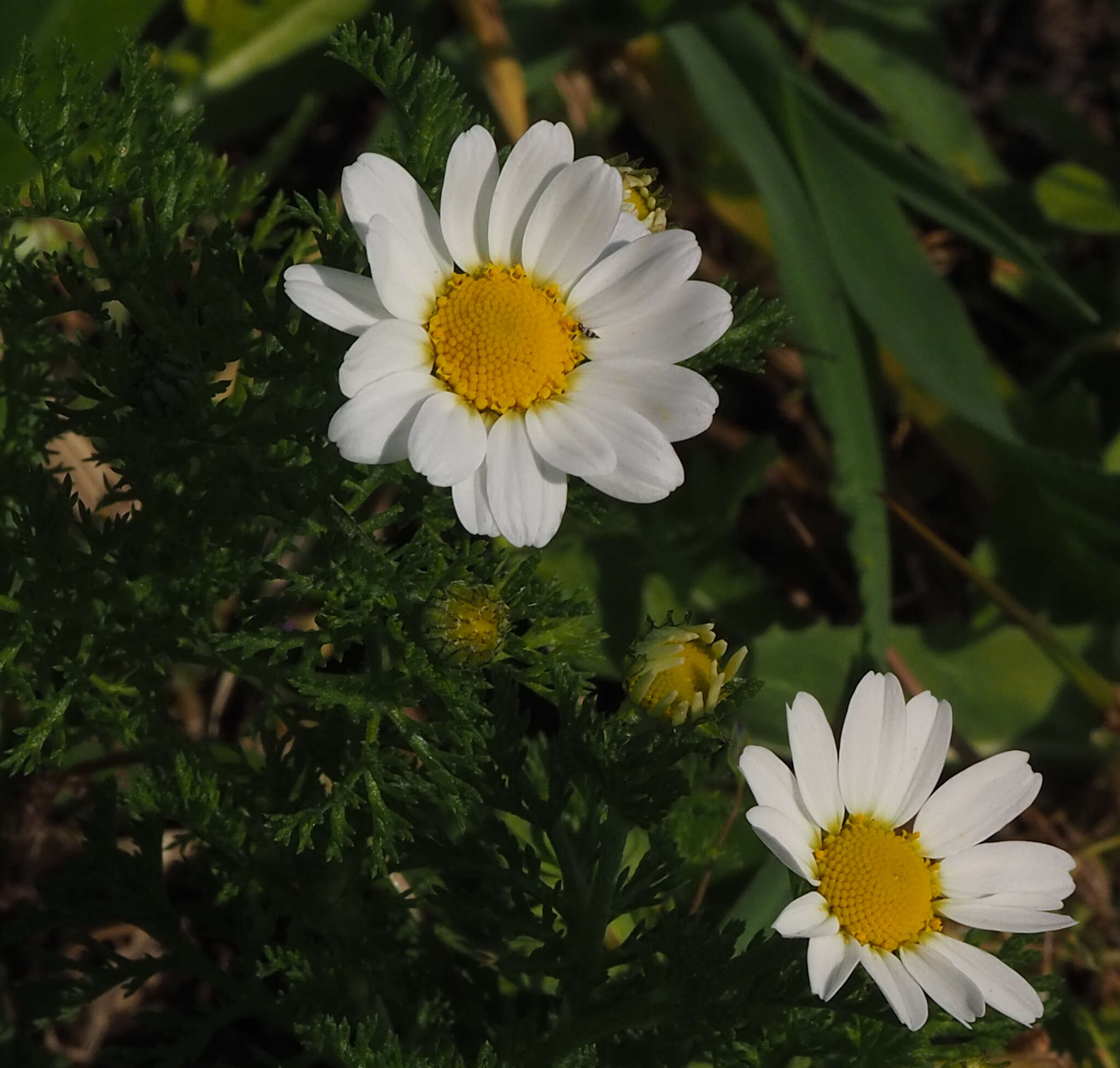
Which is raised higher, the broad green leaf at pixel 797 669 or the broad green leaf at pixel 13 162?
the broad green leaf at pixel 13 162

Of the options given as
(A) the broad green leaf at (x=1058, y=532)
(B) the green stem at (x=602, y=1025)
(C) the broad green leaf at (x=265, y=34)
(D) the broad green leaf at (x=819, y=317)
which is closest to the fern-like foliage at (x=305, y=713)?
(B) the green stem at (x=602, y=1025)

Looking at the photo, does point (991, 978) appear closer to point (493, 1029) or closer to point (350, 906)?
point (493, 1029)

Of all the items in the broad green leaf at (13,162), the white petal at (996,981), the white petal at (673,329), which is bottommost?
the white petal at (996,981)

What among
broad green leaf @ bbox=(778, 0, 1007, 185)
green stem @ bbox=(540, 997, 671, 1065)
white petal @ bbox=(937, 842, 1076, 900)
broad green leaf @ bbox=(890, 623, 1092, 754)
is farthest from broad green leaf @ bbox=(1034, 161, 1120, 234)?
green stem @ bbox=(540, 997, 671, 1065)

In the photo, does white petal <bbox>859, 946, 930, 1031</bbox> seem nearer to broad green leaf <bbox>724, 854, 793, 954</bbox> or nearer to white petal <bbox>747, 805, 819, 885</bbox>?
white petal <bbox>747, 805, 819, 885</bbox>

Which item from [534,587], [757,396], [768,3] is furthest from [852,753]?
[768,3]

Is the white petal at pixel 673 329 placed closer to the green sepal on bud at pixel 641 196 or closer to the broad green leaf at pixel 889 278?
the green sepal on bud at pixel 641 196

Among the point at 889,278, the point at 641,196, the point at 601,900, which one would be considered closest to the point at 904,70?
the point at 889,278
